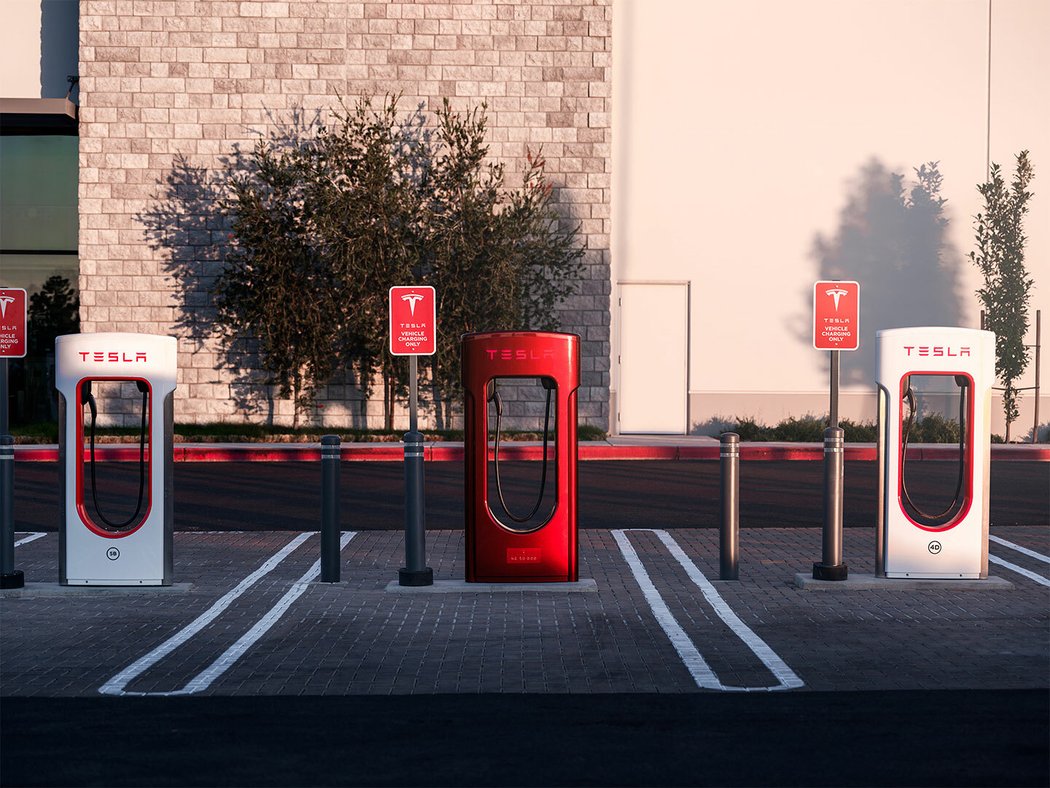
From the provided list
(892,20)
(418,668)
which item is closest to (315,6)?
(892,20)

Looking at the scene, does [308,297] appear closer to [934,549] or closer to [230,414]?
[230,414]

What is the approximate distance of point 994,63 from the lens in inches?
1007

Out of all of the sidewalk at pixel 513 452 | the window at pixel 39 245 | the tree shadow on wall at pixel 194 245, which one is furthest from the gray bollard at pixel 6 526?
the window at pixel 39 245

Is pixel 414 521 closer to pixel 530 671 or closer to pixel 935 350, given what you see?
pixel 530 671

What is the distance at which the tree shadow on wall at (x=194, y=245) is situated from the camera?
79.3ft

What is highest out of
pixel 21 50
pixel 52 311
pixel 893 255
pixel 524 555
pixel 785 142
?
pixel 21 50

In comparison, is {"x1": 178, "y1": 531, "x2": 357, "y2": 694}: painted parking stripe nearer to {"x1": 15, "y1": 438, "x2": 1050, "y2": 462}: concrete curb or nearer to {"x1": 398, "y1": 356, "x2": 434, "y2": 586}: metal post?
{"x1": 398, "y1": 356, "x2": 434, "y2": 586}: metal post

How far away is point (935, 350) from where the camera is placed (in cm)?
934

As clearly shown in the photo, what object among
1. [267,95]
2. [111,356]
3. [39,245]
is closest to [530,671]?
[111,356]

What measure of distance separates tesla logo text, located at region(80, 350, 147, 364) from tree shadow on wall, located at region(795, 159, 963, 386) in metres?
18.2

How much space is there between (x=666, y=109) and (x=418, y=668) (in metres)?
19.9

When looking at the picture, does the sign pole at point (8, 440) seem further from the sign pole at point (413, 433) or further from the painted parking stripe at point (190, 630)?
the sign pole at point (413, 433)

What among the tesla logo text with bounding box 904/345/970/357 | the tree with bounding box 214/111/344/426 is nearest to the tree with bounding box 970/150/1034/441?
the tree with bounding box 214/111/344/426

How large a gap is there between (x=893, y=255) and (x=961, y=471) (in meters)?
17.0
